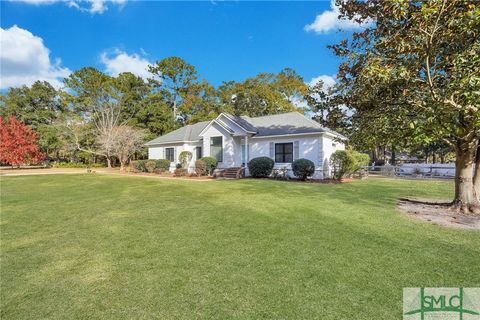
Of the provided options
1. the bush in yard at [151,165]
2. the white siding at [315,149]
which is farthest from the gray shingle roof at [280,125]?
the bush in yard at [151,165]

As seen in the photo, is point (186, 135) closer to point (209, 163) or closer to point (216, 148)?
point (216, 148)

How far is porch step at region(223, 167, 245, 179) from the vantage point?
18.5m

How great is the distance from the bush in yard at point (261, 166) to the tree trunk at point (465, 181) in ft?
34.9

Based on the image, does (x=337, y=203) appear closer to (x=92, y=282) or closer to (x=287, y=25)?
(x=92, y=282)

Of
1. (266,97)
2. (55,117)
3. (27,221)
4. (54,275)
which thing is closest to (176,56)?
(266,97)

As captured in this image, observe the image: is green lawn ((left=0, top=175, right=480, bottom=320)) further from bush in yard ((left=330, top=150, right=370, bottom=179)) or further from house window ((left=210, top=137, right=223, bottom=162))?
house window ((left=210, top=137, right=223, bottom=162))

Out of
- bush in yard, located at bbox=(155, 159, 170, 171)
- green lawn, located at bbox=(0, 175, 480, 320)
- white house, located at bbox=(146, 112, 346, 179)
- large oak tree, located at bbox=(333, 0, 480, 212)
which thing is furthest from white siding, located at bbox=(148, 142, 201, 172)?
large oak tree, located at bbox=(333, 0, 480, 212)

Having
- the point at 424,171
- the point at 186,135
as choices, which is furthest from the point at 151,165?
the point at 424,171

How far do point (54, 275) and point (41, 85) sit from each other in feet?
165

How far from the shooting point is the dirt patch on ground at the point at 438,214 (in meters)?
6.47

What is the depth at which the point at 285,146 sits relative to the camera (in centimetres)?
1816

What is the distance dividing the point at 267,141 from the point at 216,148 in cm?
462

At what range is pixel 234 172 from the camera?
61.6 ft

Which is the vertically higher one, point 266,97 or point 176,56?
point 176,56
